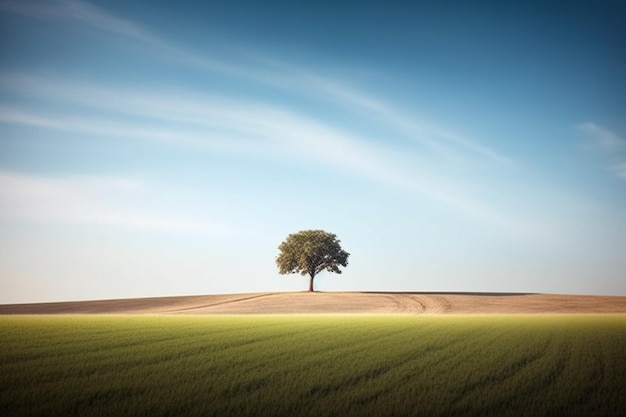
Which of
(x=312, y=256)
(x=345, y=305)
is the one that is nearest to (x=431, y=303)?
(x=345, y=305)

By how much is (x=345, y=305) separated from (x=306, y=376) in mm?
46813

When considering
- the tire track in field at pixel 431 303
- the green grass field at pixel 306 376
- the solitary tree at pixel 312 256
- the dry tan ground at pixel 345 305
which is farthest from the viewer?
the solitary tree at pixel 312 256

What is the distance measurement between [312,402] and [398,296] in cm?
5702

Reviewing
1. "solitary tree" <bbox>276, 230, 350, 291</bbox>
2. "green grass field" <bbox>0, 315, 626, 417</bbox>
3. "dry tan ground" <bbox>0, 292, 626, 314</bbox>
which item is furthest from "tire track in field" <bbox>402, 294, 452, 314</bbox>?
"green grass field" <bbox>0, 315, 626, 417</bbox>

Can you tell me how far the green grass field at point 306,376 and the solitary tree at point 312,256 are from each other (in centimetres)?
5438

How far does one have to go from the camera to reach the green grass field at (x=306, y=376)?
8.61 metres

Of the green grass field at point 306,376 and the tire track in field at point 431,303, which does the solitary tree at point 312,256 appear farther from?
the green grass field at point 306,376

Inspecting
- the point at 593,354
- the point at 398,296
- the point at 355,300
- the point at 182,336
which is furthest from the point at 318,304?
the point at 593,354

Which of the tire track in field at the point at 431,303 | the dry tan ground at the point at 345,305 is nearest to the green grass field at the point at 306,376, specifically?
the tire track in field at the point at 431,303

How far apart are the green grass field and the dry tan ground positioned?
36255 millimetres

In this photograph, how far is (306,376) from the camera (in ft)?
37.0

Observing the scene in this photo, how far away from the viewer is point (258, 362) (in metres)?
13.2

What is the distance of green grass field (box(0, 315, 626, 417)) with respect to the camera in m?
8.61

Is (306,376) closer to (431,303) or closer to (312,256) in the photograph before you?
(431,303)
